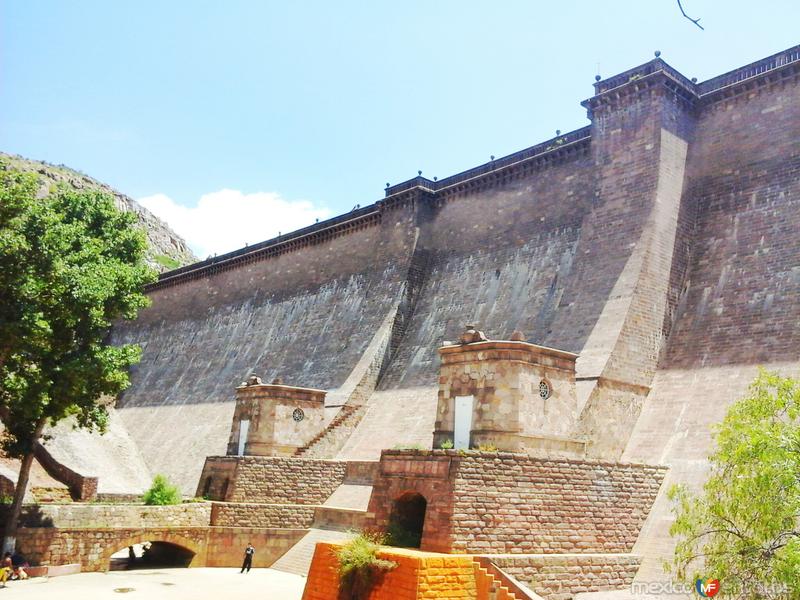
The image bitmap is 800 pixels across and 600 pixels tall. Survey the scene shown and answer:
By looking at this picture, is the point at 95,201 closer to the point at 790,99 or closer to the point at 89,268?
the point at 89,268

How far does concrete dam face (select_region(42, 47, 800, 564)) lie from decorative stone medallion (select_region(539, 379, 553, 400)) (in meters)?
1.28

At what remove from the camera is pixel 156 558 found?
2286 cm

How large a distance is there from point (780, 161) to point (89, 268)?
56.4ft

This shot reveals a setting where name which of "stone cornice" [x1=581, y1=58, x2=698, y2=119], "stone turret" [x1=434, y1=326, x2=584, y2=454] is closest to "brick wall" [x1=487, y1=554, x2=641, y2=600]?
"stone turret" [x1=434, y1=326, x2=584, y2=454]

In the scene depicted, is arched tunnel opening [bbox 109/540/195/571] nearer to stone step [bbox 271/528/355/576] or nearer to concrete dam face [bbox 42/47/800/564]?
stone step [bbox 271/528/355/576]

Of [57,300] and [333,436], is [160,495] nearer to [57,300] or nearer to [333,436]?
[333,436]

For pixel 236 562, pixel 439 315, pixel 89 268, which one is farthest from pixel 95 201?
pixel 439 315

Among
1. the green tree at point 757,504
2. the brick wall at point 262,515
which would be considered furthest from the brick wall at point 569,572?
the brick wall at point 262,515

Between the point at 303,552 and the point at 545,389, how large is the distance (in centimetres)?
850

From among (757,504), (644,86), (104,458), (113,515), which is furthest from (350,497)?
(104,458)

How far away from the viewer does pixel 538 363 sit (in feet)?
53.3

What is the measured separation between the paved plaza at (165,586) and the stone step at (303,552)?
326mm

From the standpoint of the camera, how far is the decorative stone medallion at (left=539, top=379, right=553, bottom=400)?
16.2 metres

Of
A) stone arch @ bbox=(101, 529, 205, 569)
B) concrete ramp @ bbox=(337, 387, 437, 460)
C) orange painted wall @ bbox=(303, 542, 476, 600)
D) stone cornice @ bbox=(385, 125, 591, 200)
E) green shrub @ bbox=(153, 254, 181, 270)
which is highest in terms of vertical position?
green shrub @ bbox=(153, 254, 181, 270)
